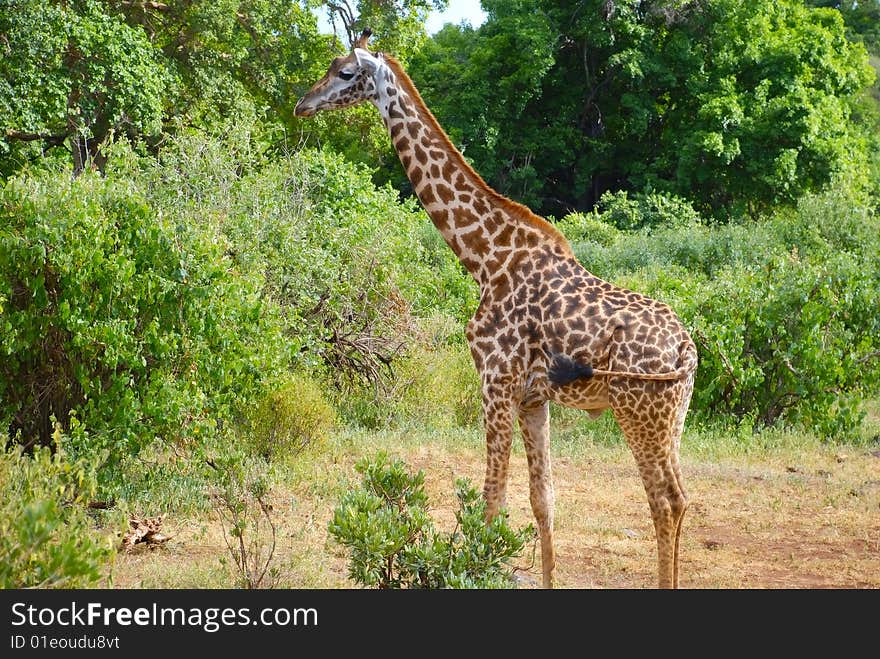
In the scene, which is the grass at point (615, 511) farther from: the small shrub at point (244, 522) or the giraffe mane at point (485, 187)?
the giraffe mane at point (485, 187)

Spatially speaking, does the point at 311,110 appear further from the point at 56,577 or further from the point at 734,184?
the point at 734,184

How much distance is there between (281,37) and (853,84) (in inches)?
764

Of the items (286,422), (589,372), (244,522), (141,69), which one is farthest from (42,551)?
(141,69)

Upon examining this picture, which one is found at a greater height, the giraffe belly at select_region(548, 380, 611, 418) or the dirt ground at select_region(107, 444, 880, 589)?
the giraffe belly at select_region(548, 380, 611, 418)

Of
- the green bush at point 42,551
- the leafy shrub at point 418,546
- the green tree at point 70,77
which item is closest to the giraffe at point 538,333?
the leafy shrub at point 418,546

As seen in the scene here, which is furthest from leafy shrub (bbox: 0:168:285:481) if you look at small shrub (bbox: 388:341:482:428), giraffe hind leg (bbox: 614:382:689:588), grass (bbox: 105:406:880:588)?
giraffe hind leg (bbox: 614:382:689:588)

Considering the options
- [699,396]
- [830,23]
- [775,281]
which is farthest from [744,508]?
[830,23]

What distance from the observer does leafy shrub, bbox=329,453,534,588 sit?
5508mm

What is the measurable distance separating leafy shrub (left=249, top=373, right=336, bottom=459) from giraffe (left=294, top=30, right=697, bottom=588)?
3.62 meters

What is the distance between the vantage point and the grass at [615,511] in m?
7.13

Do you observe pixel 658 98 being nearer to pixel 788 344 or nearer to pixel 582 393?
pixel 788 344

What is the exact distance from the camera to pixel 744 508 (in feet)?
29.7

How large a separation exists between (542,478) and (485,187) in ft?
6.21

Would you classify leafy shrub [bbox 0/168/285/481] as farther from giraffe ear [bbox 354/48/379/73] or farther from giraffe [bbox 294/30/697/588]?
giraffe ear [bbox 354/48/379/73]
